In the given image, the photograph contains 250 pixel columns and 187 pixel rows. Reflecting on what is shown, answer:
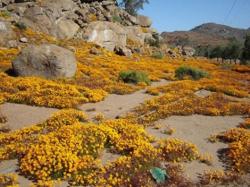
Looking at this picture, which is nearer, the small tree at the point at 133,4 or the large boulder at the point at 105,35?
the large boulder at the point at 105,35

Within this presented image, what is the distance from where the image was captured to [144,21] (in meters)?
81.6

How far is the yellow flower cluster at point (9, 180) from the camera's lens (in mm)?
12375

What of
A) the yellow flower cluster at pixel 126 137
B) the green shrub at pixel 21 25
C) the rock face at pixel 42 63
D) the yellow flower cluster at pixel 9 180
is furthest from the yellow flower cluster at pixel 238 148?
the green shrub at pixel 21 25

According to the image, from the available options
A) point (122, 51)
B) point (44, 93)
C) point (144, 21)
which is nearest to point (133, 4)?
point (144, 21)

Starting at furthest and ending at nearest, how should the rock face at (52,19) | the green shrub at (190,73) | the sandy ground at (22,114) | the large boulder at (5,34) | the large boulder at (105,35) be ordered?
the large boulder at (105,35) → the rock face at (52,19) → the large boulder at (5,34) → the green shrub at (190,73) → the sandy ground at (22,114)

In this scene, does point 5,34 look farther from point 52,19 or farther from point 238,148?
point 238,148

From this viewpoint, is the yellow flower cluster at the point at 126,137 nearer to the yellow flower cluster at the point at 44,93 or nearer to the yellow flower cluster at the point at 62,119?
the yellow flower cluster at the point at 62,119

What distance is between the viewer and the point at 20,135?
16.5m

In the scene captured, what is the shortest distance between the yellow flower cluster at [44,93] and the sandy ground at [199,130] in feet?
19.7

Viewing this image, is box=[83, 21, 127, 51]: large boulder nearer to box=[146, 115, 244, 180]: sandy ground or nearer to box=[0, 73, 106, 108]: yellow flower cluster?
box=[0, 73, 106, 108]: yellow flower cluster

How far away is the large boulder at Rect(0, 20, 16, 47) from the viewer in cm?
4212

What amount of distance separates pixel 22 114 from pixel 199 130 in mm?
9289

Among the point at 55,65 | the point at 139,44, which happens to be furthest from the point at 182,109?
the point at 139,44

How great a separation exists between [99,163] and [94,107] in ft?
29.8
